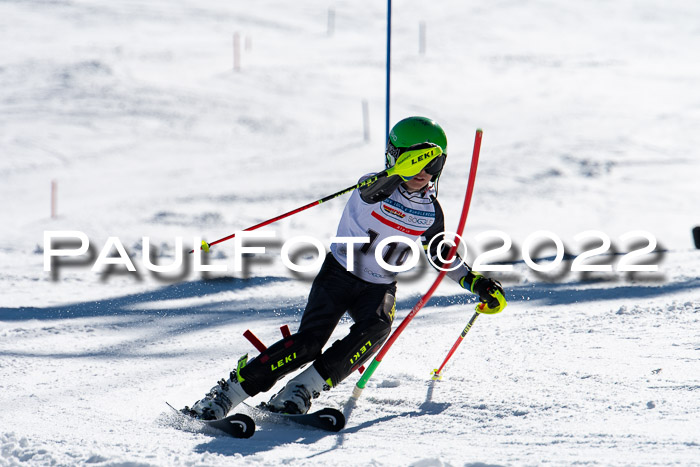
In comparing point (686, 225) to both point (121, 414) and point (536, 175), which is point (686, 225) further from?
point (121, 414)

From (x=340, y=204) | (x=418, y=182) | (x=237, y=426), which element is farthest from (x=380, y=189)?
(x=340, y=204)

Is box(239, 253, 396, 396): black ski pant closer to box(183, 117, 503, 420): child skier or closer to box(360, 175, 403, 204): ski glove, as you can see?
box(183, 117, 503, 420): child skier

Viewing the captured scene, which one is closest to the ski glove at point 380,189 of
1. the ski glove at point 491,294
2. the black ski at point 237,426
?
the ski glove at point 491,294

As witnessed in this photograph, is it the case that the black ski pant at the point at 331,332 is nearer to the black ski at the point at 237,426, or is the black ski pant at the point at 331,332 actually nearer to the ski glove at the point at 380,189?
the black ski at the point at 237,426

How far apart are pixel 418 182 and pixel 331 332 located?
86 cm

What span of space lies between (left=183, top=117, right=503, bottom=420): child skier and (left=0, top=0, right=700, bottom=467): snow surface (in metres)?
0.26

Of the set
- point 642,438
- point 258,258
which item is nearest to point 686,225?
point 258,258

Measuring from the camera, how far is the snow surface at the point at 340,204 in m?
3.26

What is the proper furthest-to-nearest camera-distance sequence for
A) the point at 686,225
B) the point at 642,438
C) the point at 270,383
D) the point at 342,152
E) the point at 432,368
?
the point at 342,152 → the point at 686,225 → the point at 432,368 → the point at 270,383 → the point at 642,438

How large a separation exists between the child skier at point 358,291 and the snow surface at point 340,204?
26 cm

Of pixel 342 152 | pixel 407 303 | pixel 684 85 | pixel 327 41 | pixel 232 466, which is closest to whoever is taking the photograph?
pixel 232 466

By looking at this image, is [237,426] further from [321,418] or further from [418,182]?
[418,182]

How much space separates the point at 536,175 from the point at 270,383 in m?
11.8

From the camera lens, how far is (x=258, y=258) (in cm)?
820
